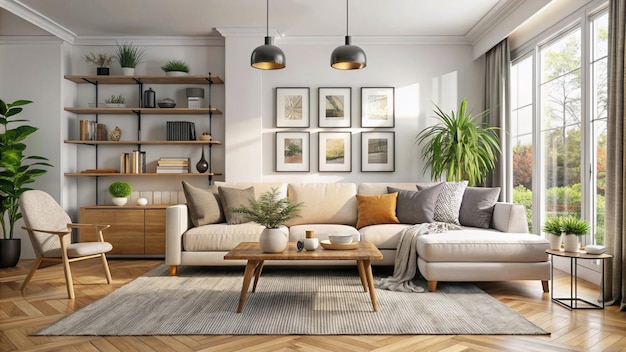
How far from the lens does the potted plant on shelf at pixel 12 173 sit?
Result: 17.1ft

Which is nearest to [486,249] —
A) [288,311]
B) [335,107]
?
[288,311]

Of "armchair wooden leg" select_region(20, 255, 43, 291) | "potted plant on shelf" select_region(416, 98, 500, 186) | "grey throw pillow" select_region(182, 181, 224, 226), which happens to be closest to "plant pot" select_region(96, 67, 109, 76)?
"grey throw pillow" select_region(182, 181, 224, 226)

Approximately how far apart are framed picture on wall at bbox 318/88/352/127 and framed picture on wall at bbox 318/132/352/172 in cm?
14

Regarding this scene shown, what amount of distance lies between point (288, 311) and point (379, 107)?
3.48 meters

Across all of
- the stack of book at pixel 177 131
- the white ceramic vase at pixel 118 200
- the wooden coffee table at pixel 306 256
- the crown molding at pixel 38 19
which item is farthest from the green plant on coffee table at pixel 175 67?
the wooden coffee table at pixel 306 256

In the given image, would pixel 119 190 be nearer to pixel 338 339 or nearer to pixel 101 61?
pixel 101 61

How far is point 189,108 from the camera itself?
19.6ft

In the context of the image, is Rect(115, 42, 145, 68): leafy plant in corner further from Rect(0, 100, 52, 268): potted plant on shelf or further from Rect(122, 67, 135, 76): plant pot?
Rect(0, 100, 52, 268): potted plant on shelf

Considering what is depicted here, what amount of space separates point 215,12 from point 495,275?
3858mm

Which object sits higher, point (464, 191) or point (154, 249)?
point (464, 191)

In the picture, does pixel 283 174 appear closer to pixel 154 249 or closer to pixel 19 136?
pixel 154 249

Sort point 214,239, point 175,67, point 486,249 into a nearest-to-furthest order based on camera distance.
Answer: point 486,249
point 214,239
point 175,67

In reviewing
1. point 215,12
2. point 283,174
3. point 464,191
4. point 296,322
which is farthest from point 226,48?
point 296,322

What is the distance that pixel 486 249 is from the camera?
390 cm
